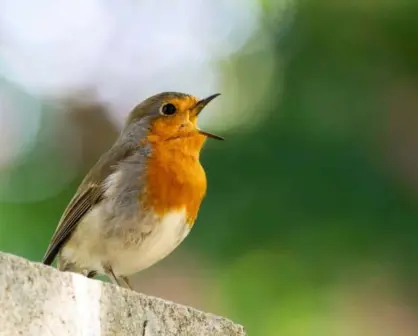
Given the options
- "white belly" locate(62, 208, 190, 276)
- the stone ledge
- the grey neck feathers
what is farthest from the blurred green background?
the stone ledge

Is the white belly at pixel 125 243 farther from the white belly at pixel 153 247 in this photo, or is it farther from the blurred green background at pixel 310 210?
the blurred green background at pixel 310 210

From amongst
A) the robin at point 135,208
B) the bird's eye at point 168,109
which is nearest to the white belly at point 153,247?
the robin at point 135,208

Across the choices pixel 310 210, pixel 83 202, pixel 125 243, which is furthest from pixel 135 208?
pixel 310 210

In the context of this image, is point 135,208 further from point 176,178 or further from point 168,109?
point 168,109

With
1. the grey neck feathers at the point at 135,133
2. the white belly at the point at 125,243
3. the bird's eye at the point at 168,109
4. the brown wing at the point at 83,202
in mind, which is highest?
the bird's eye at the point at 168,109

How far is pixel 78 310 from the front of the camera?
153 centimetres

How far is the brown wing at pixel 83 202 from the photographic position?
302cm

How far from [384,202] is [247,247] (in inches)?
22.3

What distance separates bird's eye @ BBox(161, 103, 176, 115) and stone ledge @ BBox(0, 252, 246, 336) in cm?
154

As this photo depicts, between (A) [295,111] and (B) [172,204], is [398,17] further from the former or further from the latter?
(B) [172,204]

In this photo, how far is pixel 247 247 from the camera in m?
3.94

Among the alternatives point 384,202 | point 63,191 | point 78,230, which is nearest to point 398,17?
point 384,202

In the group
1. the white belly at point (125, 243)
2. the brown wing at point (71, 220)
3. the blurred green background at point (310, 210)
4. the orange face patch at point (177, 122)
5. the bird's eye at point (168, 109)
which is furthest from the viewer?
the blurred green background at point (310, 210)

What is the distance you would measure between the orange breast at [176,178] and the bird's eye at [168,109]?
0.18 meters
